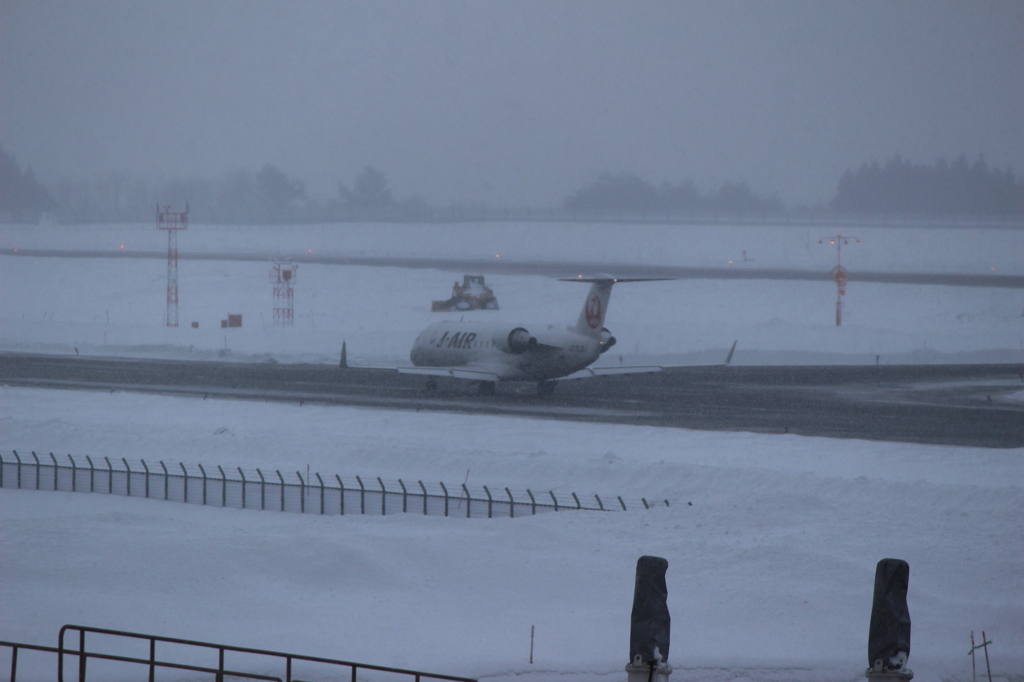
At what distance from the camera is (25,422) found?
34.8 meters

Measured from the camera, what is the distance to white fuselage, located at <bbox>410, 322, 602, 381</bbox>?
4031cm

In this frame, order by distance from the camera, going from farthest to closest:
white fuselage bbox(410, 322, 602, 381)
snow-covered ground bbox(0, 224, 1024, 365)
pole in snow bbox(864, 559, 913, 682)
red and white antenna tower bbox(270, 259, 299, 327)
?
red and white antenna tower bbox(270, 259, 299, 327) < snow-covered ground bbox(0, 224, 1024, 365) < white fuselage bbox(410, 322, 602, 381) < pole in snow bbox(864, 559, 913, 682)

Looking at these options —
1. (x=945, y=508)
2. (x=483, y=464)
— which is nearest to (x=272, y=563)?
(x=483, y=464)

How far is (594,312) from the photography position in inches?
1622

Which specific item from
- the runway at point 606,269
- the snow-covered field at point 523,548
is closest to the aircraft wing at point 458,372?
the snow-covered field at point 523,548

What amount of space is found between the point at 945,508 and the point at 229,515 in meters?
16.2

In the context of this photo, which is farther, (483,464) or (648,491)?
(483,464)

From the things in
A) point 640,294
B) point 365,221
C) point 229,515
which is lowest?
point 229,515

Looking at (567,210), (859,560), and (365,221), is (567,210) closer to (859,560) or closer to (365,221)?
(365,221)

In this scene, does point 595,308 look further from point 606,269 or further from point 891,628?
point 606,269

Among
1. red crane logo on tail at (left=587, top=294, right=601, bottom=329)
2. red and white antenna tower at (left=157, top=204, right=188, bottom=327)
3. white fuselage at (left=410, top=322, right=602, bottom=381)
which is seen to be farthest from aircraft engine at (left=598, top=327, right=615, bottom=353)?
red and white antenna tower at (left=157, top=204, right=188, bottom=327)

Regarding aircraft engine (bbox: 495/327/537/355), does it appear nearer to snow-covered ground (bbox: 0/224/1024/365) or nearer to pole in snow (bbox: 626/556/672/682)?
snow-covered ground (bbox: 0/224/1024/365)

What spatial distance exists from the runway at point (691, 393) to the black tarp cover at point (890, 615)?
24033 millimetres

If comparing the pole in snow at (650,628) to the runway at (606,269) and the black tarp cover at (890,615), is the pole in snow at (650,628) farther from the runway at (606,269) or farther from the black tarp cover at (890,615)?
the runway at (606,269)
